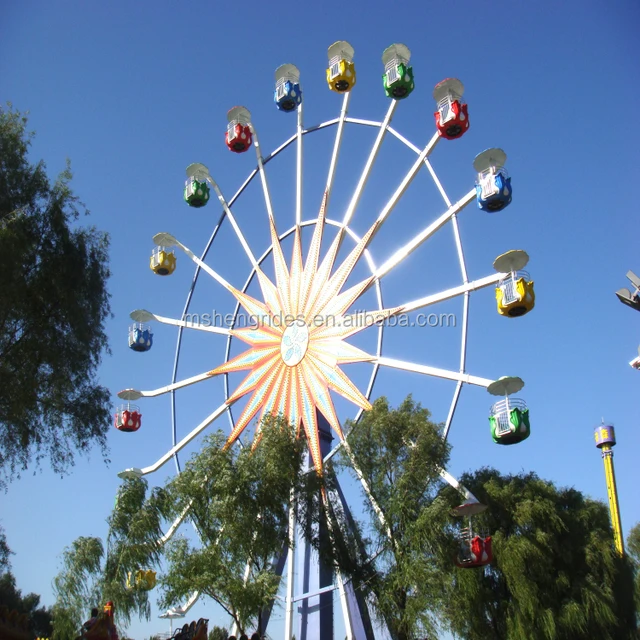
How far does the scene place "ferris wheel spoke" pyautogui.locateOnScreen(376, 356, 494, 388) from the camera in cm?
1498

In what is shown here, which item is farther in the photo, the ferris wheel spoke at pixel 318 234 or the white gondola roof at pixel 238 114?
the white gondola roof at pixel 238 114

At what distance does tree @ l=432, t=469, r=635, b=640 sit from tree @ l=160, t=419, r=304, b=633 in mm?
4379

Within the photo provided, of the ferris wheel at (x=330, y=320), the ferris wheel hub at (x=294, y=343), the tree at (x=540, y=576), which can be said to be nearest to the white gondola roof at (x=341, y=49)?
the ferris wheel at (x=330, y=320)

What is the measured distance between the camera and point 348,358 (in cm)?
1692

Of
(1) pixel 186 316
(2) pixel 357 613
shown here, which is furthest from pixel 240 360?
(2) pixel 357 613

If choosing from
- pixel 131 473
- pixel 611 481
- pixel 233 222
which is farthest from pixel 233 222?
pixel 611 481

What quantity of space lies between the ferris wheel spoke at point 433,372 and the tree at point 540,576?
2.99 metres

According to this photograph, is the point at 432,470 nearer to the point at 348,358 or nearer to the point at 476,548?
the point at 476,548

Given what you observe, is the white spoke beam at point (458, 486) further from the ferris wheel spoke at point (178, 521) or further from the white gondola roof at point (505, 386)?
the ferris wheel spoke at point (178, 521)

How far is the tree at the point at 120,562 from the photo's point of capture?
18.9 meters

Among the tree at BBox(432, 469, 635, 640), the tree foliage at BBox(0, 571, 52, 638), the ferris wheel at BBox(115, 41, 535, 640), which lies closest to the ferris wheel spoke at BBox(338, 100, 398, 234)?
the ferris wheel at BBox(115, 41, 535, 640)

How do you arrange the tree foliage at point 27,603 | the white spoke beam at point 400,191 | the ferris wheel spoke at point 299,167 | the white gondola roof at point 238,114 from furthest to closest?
the tree foliage at point 27,603 < the white gondola roof at point 238,114 < the ferris wheel spoke at point 299,167 < the white spoke beam at point 400,191

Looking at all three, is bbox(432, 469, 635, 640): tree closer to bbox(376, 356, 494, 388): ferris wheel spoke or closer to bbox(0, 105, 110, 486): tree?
bbox(376, 356, 494, 388): ferris wheel spoke

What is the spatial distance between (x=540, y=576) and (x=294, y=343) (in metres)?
8.91
